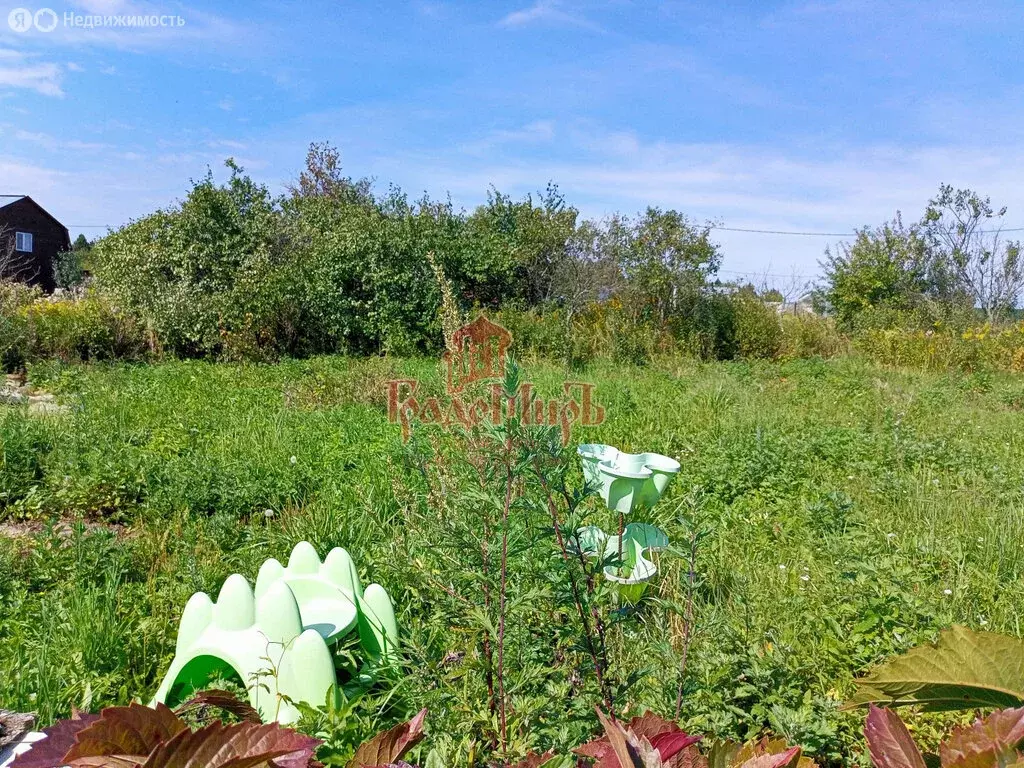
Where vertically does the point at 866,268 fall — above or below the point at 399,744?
above

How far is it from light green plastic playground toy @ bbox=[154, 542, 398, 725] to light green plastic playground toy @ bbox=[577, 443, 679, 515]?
905mm

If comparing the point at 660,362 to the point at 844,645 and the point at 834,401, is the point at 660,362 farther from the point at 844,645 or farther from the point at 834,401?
the point at 844,645

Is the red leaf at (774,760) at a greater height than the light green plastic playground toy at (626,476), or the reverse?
the red leaf at (774,760)

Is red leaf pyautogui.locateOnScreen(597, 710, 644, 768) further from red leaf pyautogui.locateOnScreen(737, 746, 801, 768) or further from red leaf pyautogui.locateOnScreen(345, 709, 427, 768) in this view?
red leaf pyautogui.locateOnScreen(345, 709, 427, 768)

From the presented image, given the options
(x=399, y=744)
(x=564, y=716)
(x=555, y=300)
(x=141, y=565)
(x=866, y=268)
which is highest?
(x=866, y=268)

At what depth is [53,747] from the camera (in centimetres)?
69

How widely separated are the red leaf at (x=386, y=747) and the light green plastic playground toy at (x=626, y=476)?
176 centimetres

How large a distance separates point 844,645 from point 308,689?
155 cm

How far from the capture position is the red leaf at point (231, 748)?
0.62 m

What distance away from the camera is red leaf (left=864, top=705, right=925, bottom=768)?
660 mm

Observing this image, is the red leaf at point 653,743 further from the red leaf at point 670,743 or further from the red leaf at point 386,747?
the red leaf at point 386,747

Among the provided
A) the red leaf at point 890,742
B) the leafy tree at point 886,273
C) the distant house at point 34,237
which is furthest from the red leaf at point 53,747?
the distant house at point 34,237

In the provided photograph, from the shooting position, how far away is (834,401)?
7359 millimetres

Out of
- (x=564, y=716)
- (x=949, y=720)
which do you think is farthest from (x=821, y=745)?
(x=564, y=716)
